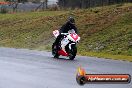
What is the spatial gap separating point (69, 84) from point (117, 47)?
1883 centimetres

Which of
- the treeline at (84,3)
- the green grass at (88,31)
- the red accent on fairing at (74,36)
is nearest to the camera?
the red accent on fairing at (74,36)

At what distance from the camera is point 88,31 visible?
3819 cm

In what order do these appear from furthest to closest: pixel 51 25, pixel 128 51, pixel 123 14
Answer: pixel 51 25, pixel 123 14, pixel 128 51

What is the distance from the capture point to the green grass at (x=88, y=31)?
32.3 meters

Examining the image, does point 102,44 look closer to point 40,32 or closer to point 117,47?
point 117,47

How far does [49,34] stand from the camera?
41125mm

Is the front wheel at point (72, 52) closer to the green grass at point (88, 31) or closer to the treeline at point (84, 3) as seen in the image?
the green grass at point (88, 31)

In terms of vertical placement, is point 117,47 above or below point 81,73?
below

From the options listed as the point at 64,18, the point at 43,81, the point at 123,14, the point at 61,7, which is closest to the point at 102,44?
the point at 123,14

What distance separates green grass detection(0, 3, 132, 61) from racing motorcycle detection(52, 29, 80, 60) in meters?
3.27

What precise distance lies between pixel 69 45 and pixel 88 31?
47.6 ft

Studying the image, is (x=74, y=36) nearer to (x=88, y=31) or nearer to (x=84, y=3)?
(x=88, y=31)

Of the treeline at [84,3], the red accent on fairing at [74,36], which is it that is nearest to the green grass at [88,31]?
the red accent on fairing at [74,36]

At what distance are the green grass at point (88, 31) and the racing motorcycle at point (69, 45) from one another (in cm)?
327
